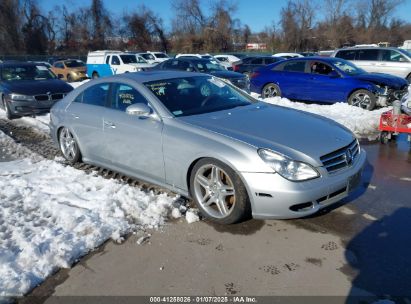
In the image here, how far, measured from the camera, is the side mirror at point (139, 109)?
171 inches

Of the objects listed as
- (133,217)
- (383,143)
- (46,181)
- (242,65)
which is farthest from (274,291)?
(242,65)

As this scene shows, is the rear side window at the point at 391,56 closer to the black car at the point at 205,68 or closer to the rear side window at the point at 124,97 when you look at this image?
the black car at the point at 205,68

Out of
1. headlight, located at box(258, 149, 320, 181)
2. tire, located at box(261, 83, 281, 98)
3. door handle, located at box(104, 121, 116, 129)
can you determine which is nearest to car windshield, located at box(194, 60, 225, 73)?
tire, located at box(261, 83, 281, 98)

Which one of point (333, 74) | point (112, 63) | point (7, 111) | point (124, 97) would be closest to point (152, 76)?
point (124, 97)

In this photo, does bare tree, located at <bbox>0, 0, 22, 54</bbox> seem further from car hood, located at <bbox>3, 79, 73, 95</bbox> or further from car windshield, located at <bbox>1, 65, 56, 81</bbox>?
car hood, located at <bbox>3, 79, 73, 95</bbox>

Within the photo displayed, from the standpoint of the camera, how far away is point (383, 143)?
23.7 feet

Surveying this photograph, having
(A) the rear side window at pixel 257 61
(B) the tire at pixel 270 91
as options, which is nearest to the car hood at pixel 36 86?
(B) the tire at pixel 270 91

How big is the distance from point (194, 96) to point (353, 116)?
5866mm

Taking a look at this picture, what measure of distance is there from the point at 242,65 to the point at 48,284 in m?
20.0

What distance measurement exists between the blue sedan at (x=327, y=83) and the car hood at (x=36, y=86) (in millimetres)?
6162

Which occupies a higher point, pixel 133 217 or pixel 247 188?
pixel 247 188

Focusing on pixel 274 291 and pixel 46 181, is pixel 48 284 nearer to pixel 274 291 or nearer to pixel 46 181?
pixel 274 291

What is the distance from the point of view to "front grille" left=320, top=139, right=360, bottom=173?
3.72m

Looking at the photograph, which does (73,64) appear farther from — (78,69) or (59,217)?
(59,217)
